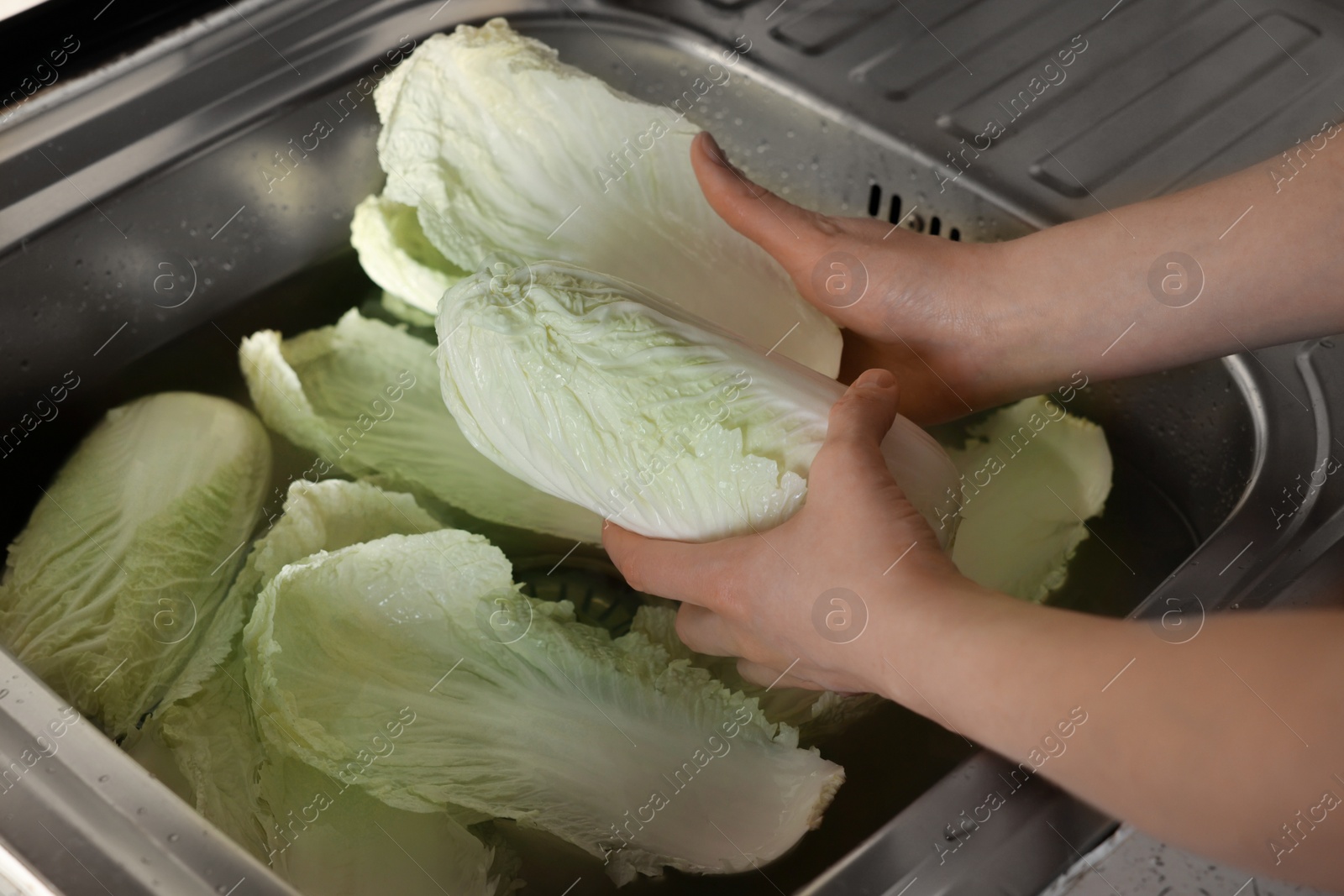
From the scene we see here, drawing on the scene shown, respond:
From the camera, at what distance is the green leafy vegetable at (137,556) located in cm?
91

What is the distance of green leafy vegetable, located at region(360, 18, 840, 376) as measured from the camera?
1.07m

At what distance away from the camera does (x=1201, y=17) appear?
134cm

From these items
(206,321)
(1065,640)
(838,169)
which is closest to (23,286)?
(206,321)

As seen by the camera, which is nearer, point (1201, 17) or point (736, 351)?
point (736, 351)

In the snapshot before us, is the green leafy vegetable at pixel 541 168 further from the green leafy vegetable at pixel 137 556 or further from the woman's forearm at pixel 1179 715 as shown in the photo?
the woman's forearm at pixel 1179 715

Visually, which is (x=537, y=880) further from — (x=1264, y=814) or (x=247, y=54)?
(x=247, y=54)

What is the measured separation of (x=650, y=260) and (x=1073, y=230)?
44cm

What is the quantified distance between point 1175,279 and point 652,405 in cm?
54

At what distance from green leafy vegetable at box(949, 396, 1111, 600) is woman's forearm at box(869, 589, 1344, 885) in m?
0.40

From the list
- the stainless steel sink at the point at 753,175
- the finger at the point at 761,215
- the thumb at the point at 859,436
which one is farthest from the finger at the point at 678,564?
the finger at the point at 761,215

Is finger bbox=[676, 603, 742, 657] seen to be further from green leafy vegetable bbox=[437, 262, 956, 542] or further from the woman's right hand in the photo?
the woman's right hand

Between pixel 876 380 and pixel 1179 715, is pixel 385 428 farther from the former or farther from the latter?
pixel 1179 715

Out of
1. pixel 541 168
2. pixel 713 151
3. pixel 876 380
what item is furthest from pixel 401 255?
pixel 876 380

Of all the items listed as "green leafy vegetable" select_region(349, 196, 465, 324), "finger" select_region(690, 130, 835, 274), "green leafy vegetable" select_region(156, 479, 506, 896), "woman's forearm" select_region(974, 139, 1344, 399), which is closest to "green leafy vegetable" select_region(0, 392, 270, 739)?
"green leafy vegetable" select_region(156, 479, 506, 896)
